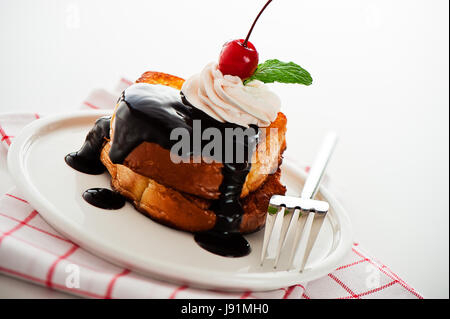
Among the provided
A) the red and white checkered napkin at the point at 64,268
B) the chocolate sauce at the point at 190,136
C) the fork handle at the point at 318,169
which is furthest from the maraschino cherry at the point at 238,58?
the red and white checkered napkin at the point at 64,268

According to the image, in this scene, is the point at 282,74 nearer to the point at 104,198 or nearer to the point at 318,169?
the point at 318,169

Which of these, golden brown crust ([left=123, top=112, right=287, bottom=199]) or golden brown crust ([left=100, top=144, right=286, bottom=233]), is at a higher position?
golden brown crust ([left=123, top=112, right=287, bottom=199])

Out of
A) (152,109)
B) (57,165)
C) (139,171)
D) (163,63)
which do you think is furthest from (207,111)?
(163,63)

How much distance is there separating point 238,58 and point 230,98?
0.18 m

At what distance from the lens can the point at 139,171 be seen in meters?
1.76

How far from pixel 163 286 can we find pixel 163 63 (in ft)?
9.59

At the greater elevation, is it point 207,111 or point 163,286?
point 207,111

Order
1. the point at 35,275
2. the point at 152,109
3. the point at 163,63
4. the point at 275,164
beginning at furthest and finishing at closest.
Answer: the point at 163,63 < the point at 275,164 < the point at 152,109 < the point at 35,275

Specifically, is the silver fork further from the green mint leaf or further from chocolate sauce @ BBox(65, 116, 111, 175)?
chocolate sauce @ BBox(65, 116, 111, 175)

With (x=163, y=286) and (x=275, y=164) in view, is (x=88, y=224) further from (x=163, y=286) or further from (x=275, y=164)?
(x=275, y=164)

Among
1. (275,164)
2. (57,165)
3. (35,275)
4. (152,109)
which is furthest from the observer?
(275,164)

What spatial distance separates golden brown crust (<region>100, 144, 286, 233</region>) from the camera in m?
1.76

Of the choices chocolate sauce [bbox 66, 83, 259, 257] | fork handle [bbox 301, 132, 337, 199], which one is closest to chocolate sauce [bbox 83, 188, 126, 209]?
chocolate sauce [bbox 66, 83, 259, 257]
